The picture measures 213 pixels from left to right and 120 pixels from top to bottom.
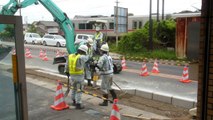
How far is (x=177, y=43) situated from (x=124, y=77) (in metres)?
10.0

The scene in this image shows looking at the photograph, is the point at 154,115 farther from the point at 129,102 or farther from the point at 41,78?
the point at 41,78

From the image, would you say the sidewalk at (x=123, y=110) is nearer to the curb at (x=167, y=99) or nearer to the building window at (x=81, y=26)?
the curb at (x=167, y=99)

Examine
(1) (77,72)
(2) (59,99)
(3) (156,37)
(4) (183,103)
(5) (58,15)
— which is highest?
(5) (58,15)

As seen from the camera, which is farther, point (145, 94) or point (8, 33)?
point (145, 94)

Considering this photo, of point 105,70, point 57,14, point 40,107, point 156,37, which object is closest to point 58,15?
point 57,14

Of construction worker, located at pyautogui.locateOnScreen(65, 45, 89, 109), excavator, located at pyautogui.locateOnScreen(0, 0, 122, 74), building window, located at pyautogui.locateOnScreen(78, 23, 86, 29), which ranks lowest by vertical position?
construction worker, located at pyautogui.locateOnScreen(65, 45, 89, 109)

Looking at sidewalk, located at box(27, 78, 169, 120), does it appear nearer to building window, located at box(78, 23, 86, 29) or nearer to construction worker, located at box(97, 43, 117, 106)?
construction worker, located at box(97, 43, 117, 106)

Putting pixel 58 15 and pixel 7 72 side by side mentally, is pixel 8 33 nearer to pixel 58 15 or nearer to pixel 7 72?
pixel 7 72

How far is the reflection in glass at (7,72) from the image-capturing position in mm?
3349

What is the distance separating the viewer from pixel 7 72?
3.46m

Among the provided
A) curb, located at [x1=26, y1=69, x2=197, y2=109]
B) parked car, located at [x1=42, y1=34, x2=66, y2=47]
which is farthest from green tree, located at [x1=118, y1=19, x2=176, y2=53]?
curb, located at [x1=26, y1=69, x2=197, y2=109]

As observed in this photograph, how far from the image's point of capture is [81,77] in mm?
7531

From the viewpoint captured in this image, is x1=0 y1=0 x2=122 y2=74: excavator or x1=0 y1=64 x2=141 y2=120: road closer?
x1=0 y1=64 x2=141 y2=120: road

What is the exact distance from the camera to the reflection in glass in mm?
3349
